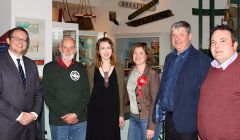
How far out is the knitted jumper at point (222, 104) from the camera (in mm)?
1998

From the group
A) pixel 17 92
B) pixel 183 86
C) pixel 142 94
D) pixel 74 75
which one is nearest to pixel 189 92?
pixel 183 86

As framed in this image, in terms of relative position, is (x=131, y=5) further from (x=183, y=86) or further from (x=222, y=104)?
(x=222, y=104)

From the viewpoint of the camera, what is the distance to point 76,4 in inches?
319

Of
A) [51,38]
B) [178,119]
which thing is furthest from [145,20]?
[178,119]

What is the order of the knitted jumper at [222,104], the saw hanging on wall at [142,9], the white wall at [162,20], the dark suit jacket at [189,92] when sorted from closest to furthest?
the knitted jumper at [222,104], the dark suit jacket at [189,92], the white wall at [162,20], the saw hanging on wall at [142,9]

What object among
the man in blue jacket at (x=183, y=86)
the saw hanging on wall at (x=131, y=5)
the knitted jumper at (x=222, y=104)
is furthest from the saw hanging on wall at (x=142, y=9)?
the knitted jumper at (x=222, y=104)

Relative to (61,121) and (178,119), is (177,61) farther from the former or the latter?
(61,121)

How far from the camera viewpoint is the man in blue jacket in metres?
2.38

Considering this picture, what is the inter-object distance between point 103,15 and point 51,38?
4753mm

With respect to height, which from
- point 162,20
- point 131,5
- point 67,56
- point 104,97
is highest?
point 131,5

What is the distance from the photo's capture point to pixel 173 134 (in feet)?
8.25

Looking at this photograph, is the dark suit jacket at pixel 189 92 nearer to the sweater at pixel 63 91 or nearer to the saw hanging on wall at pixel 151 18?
the sweater at pixel 63 91

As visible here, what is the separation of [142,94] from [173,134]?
1.64ft

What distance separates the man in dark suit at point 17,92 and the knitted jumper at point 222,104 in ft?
4.73
